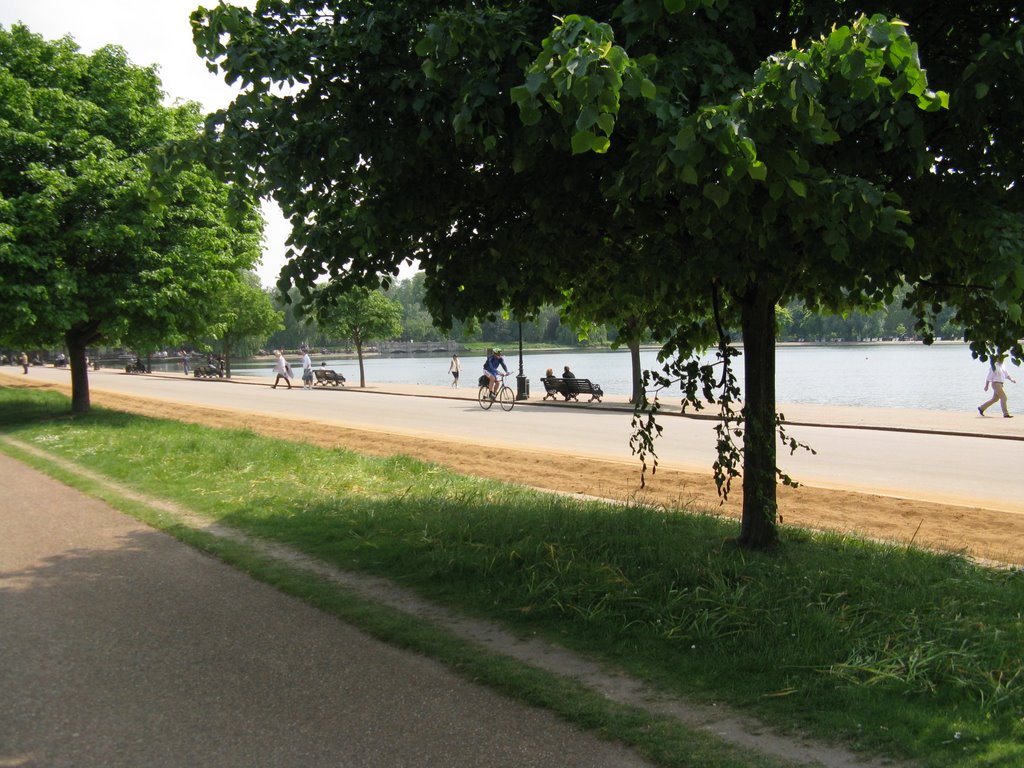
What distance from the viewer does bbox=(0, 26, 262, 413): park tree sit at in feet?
53.6

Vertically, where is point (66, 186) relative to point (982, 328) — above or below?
above

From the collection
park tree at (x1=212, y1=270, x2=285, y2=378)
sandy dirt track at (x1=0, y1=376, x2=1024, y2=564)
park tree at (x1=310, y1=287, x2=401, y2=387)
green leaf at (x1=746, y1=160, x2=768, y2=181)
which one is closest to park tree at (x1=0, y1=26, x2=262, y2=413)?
sandy dirt track at (x1=0, y1=376, x2=1024, y2=564)

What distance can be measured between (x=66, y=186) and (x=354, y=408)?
13.7 meters

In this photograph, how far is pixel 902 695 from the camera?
164 inches

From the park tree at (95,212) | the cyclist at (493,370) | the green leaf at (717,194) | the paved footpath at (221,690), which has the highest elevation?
the park tree at (95,212)

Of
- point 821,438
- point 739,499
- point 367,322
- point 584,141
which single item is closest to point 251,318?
point 367,322

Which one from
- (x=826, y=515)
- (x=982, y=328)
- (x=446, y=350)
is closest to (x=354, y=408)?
(x=826, y=515)

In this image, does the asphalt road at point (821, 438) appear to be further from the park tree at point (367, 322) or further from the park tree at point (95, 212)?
the park tree at point (367, 322)

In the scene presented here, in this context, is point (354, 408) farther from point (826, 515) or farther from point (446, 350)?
point (446, 350)

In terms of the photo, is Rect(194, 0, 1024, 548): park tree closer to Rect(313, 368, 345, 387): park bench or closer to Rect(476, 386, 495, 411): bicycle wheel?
Rect(476, 386, 495, 411): bicycle wheel

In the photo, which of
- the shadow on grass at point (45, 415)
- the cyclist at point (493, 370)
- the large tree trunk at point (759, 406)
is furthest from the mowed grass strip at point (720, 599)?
the cyclist at point (493, 370)

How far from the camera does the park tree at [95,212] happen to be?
53.6ft

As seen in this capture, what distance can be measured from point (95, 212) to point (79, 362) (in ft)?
15.0

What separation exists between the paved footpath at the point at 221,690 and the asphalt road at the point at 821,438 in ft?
25.3
